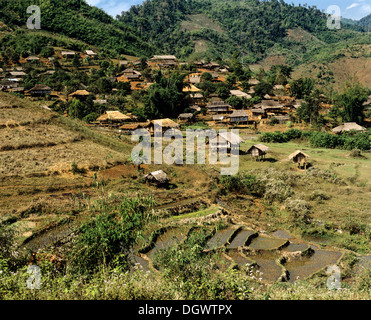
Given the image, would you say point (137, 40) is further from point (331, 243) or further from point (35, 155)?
point (331, 243)

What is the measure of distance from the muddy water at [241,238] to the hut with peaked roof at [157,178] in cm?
742

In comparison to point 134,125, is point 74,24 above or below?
above

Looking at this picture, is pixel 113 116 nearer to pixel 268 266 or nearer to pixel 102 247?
pixel 268 266

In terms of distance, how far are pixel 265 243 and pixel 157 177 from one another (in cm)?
941

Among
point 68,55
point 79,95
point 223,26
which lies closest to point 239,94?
point 79,95

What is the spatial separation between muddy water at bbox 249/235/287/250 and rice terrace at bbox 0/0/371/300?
65 mm

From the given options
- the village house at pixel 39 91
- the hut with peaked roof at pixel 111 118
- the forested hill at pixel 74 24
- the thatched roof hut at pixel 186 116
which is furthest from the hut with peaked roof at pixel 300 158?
the forested hill at pixel 74 24

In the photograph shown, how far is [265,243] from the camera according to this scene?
18109 millimetres

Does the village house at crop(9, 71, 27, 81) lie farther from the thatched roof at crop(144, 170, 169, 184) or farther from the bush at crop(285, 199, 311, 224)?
the bush at crop(285, 199, 311, 224)

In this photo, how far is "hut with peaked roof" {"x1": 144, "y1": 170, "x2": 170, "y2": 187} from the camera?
23.7 metres

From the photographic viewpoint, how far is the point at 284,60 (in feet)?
423


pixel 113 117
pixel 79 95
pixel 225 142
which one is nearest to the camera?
pixel 225 142

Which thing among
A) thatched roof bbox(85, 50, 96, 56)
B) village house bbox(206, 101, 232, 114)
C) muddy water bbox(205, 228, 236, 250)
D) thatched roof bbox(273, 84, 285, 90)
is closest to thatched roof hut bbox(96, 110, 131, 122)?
village house bbox(206, 101, 232, 114)

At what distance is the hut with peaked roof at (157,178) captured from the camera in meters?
23.7
